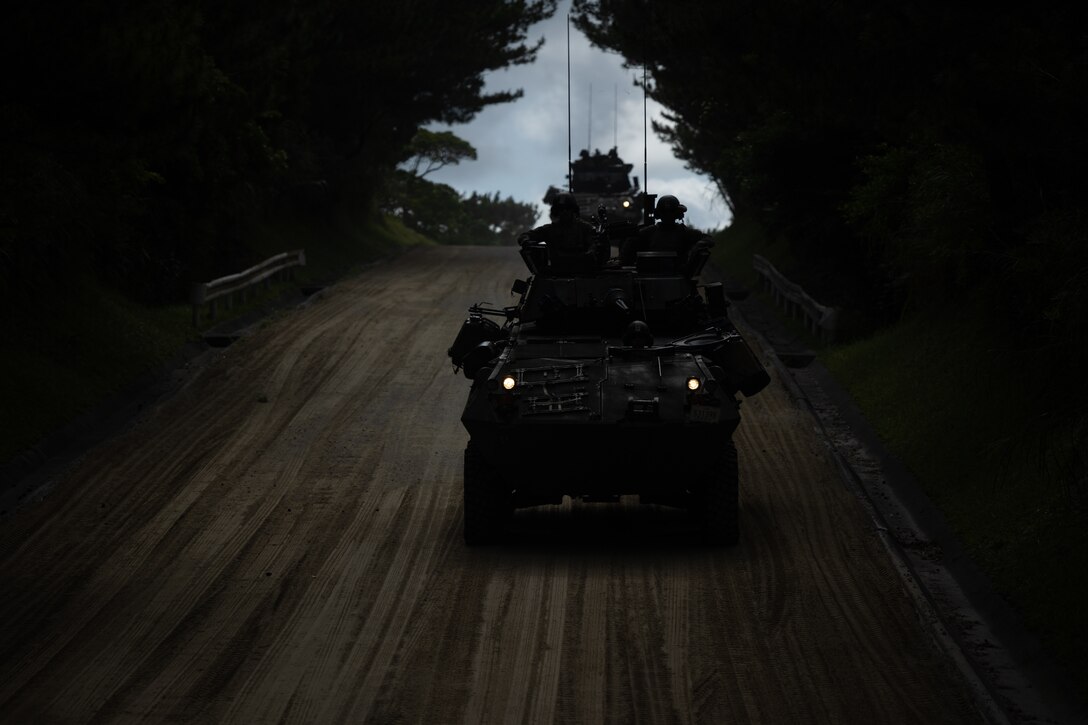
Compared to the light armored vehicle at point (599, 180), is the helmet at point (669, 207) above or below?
above

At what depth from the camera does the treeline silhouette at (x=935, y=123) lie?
1291 cm

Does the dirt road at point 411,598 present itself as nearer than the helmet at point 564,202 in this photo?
Yes

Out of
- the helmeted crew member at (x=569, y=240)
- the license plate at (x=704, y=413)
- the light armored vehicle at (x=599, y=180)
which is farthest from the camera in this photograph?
the light armored vehicle at (x=599, y=180)

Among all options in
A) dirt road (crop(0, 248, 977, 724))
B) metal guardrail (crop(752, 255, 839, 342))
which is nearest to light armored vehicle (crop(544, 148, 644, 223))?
metal guardrail (crop(752, 255, 839, 342))

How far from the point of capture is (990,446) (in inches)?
440

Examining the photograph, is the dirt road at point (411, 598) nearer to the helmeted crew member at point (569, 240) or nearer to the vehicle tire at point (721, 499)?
the vehicle tire at point (721, 499)

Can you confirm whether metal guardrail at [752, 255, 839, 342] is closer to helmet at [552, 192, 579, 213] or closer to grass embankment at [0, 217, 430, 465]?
helmet at [552, 192, 579, 213]

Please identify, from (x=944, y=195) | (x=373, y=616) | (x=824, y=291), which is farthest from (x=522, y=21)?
(x=373, y=616)

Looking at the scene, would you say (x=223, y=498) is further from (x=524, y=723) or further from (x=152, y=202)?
(x=152, y=202)

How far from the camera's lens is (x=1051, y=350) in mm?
13547

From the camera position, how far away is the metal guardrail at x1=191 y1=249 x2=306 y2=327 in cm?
2570

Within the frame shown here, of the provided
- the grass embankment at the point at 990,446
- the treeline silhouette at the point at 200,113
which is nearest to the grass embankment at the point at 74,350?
the treeline silhouette at the point at 200,113

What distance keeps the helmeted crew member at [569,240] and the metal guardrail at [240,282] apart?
10651 mm

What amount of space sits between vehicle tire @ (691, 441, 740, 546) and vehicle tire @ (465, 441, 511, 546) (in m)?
1.73
